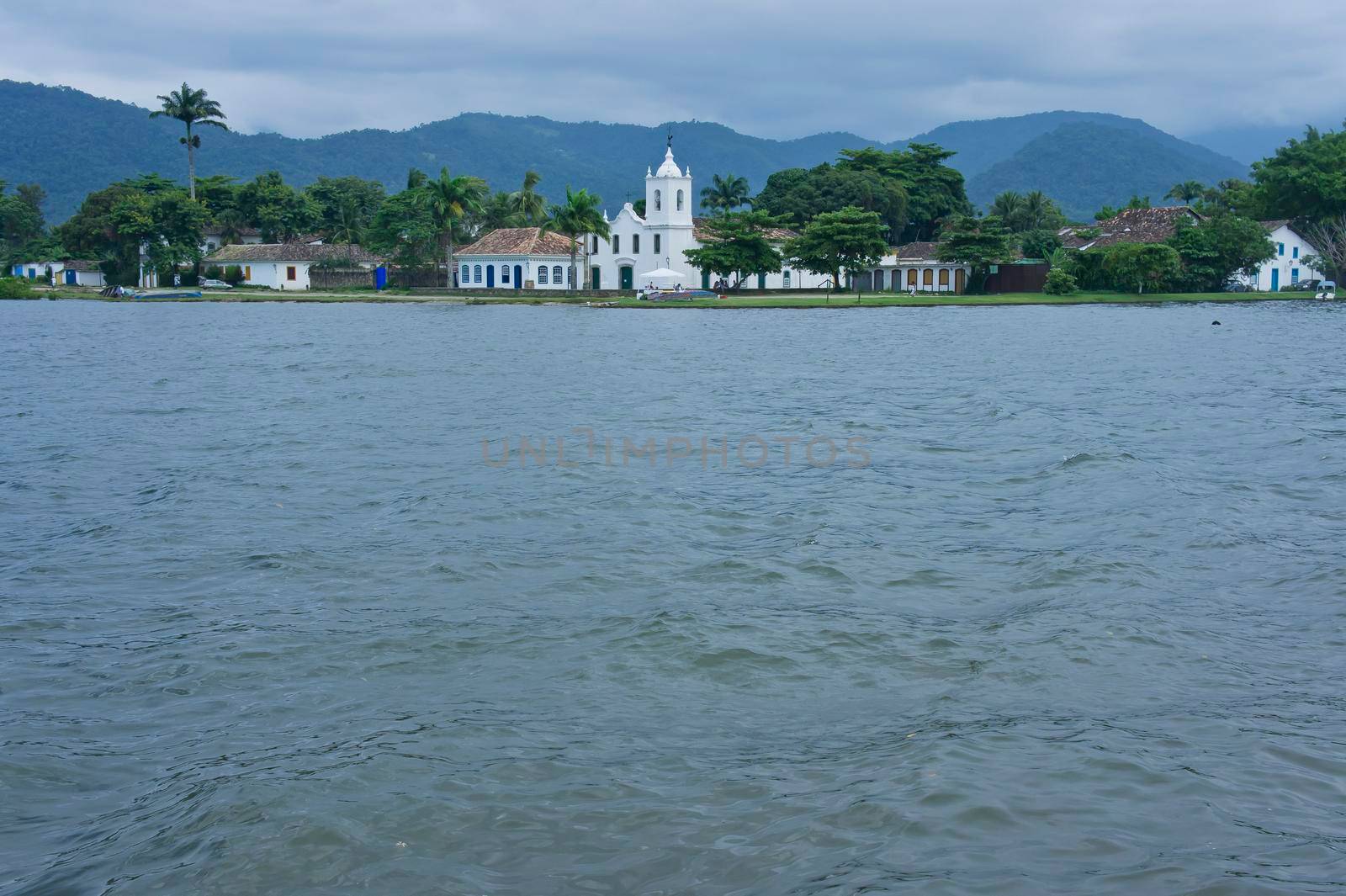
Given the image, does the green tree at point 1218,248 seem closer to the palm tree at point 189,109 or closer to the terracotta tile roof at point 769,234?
the terracotta tile roof at point 769,234

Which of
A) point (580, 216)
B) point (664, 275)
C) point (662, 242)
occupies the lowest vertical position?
point (664, 275)

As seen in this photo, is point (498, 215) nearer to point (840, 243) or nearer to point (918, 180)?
point (840, 243)

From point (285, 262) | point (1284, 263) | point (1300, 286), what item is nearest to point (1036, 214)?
point (1284, 263)

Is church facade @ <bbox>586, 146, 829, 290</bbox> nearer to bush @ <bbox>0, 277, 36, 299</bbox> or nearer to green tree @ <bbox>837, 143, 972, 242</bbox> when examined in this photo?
green tree @ <bbox>837, 143, 972, 242</bbox>

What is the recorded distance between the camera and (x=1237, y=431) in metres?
20.3

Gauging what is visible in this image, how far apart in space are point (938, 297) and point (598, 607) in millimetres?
70045

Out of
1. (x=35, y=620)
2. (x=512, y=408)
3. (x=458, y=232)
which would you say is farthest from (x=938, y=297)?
(x=35, y=620)

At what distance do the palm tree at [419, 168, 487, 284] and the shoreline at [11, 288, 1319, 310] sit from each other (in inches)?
235

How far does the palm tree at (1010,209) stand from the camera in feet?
324

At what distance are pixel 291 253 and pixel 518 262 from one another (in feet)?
62.9

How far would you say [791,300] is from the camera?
71.9 m

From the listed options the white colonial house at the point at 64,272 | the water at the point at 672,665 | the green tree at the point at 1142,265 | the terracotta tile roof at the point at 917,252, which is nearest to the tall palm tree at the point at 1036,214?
the terracotta tile roof at the point at 917,252

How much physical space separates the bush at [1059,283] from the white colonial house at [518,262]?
3216 centimetres

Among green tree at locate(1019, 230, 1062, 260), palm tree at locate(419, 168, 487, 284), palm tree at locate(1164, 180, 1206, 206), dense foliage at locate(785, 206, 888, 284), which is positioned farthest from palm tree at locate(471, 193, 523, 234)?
palm tree at locate(1164, 180, 1206, 206)
